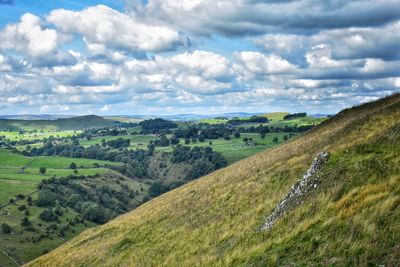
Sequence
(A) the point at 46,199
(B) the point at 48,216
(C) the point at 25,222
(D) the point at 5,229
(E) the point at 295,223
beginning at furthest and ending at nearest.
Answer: (A) the point at 46,199 < (B) the point at 48,216 < (C) the point at 25,222 < (D) the point at 5,229 < (E) the point at 295,223

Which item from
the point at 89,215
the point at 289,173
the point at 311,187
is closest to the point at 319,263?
the point at 311,187

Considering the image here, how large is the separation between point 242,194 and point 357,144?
8951 mm

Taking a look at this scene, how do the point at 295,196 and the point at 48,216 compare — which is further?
the point at 48,216

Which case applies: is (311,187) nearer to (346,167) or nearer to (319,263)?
(346,167)

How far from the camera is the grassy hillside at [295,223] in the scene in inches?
479

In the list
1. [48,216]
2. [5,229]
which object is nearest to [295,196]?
[5,229]

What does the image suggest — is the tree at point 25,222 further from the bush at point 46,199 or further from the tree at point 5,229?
the bush at point 46,199

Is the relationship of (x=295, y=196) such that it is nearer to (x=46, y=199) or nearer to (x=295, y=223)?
(x=295, y=223)

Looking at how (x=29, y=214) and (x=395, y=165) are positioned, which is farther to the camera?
(x=29, y=214)

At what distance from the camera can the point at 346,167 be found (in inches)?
762

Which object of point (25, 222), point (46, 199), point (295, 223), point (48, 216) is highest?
point (295, 223)

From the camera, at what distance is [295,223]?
16.1 meters

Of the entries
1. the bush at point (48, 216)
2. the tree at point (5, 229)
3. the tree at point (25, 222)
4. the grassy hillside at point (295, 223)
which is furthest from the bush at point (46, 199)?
the grassy hillside at point (295, 223)

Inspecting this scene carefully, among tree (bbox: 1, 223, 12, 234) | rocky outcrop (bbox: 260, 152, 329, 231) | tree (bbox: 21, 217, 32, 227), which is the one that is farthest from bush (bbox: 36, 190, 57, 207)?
rocky outcrop (bbox: 260, 152, 329, 231)
